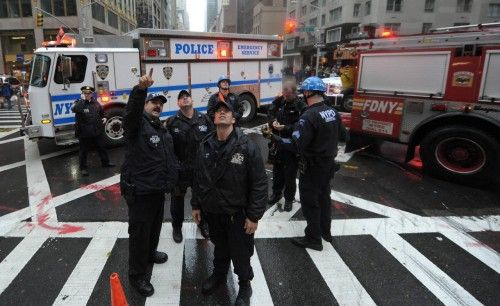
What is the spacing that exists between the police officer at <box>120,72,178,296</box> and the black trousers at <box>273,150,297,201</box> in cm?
222

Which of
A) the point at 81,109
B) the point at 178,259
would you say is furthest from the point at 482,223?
the point at 81,109

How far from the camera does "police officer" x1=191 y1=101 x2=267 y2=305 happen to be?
9.64 ft

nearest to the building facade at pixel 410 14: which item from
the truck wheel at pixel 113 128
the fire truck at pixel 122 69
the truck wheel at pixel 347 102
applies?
the truck wheel at pixel 347 102

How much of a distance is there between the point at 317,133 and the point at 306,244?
4.81ft

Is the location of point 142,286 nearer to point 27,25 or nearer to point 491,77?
point 491,77

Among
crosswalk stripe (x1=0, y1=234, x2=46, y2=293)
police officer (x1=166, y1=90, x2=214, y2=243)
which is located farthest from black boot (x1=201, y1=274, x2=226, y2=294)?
crosswalk stripe (x1=0, y1=234, x2=46, y2=293)

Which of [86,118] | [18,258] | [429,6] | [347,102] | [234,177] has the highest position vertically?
[429,6]

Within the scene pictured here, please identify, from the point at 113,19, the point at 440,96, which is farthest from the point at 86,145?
the point at 113,19

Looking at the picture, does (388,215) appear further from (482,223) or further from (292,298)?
(292,298)

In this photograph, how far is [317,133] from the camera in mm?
4016

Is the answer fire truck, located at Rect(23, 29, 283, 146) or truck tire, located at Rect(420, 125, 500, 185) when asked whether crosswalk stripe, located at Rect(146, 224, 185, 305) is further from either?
fire truck, located at Rect(23, 29, 283, 146)

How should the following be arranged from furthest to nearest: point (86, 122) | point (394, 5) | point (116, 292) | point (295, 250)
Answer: point (394, 5) < point (86, 122) < point (295, 250) < point (116, 292)

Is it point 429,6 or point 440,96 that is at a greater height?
point 429,6

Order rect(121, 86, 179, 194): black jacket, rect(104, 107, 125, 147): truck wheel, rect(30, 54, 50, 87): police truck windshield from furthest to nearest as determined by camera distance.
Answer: rect(104, 107, 125, 147): truck wheel, rect(30, 54, 50, 87): police truck windshield, rect(121, 86, 179, 194): black jacket
